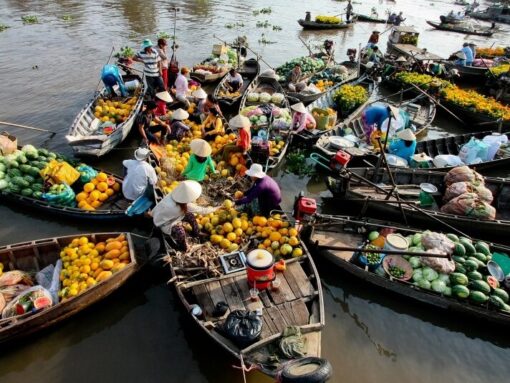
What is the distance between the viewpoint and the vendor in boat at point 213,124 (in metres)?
12.5

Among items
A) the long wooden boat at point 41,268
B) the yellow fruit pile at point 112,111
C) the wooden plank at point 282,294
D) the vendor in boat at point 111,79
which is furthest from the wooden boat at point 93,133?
the wooden plank at point 282,294

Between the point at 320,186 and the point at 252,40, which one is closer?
the point at 320,186

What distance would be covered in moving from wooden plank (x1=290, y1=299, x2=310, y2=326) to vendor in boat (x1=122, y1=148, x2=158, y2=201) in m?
4.76

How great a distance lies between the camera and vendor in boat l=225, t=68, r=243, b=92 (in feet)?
55.6

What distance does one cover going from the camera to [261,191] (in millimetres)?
8391

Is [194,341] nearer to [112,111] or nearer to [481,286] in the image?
[481,286]

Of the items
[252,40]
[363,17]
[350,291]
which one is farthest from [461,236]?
[363,17]

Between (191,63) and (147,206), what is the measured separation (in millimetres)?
17323

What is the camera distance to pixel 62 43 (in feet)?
81.2

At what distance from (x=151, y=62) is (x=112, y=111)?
2.50 metres

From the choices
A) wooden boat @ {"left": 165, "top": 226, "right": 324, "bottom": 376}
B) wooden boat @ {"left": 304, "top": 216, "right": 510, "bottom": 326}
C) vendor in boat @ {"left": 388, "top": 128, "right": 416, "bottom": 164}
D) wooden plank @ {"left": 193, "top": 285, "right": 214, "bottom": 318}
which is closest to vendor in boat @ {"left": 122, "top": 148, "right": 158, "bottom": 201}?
wooden boat @ {"left": 165, "top": 226, "right": 324, "bottom": 376}

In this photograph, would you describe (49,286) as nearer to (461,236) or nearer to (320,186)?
(320,186)

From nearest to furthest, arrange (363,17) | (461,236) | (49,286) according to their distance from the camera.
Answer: (49,286), (461,236), (363,17)

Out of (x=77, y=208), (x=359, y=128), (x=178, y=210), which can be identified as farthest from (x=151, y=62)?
(x=178, y=210)
